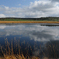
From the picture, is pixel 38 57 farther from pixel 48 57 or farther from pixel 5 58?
pixel 5 58

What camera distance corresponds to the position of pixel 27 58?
6258mm

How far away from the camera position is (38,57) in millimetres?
6477

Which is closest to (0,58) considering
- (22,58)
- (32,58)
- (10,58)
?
(10,58)

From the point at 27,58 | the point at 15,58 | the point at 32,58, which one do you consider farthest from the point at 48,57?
the point at 15,58

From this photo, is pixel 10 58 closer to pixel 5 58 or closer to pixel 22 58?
pixel 5 58

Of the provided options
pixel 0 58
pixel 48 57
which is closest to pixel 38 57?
pixel 48 57

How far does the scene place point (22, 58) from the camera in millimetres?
6113

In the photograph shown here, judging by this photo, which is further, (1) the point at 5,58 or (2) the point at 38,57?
(2) the point at 38,57

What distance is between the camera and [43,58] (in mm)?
6316

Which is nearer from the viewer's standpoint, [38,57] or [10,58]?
[10,58]

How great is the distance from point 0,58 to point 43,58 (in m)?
3.52

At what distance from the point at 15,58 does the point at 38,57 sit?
1.94 metres

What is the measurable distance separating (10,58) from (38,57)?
2338 mm

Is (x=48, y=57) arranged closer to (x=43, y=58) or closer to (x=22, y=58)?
(x=43, y=58)
